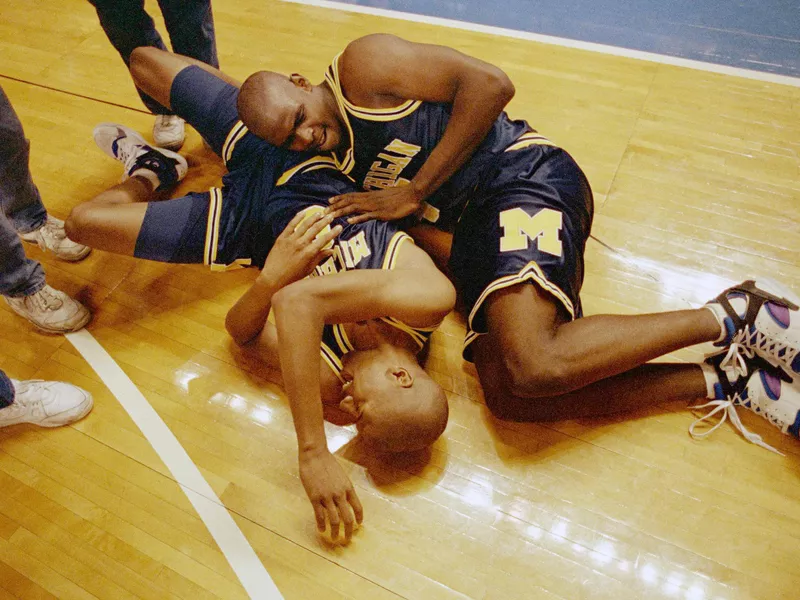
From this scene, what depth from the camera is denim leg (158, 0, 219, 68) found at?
6.44ft

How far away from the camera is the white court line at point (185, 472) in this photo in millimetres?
1396

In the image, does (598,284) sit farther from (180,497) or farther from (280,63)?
(280,63)

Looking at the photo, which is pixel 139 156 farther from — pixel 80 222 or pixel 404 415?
→ pixel 404 415

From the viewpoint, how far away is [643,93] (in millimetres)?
2398

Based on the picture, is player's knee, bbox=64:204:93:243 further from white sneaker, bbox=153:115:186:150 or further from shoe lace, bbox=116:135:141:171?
white sneaker, bbox=153:115:186:150

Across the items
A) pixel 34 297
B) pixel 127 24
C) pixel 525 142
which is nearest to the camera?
pixel 525 142

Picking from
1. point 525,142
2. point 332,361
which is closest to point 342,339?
point 332,361

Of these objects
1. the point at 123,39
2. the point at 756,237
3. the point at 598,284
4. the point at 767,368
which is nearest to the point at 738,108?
the point at 756,237

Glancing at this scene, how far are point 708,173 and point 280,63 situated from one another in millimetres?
1973

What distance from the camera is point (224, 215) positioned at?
1.68 m

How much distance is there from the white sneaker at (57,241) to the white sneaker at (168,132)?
54 cm

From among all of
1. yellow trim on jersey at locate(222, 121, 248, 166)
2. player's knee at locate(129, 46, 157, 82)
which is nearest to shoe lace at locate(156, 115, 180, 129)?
player's knee at locate(129, 46, 157, 82)

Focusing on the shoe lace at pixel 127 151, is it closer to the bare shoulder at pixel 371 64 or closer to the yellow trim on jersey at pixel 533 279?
the bare shoulder at pixel 371 64

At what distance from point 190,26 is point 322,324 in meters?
1.37
